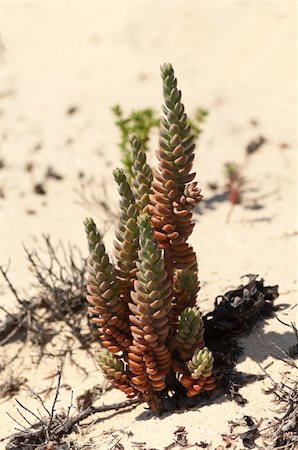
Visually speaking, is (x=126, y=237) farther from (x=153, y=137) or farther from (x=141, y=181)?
(x=153, y=137)

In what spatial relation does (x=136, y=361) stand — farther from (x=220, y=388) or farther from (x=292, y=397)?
(x=292, y=397)

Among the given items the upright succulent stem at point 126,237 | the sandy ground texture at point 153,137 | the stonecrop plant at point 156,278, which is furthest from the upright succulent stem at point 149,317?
the sandy ground texture at point 153,137

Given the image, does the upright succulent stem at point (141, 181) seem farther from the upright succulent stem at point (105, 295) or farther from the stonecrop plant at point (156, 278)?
the upright succulent stem at point (105, 295)

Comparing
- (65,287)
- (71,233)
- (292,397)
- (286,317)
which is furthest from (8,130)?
(292,397)

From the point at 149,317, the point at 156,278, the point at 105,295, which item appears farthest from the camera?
the point at 105,295

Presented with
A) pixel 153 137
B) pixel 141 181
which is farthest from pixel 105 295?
pixel 153 137

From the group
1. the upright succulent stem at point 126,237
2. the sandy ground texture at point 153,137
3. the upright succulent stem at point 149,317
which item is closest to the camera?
the upright succulent stem at point 149,317
